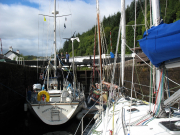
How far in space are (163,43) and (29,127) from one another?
817 centimetres

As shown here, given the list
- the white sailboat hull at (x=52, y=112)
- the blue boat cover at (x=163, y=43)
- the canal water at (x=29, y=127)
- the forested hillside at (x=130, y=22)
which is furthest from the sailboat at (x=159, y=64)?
the forested hillside at (x=130, y=22)

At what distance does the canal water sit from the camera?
8.27m

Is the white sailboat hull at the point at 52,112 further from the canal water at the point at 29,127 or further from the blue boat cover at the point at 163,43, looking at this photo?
the blue boat cover at the point at 163,43

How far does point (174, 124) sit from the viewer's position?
333 centimetres

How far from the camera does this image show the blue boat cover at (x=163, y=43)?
3.03 m

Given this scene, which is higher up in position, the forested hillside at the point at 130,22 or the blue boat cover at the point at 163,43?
the forested hillside at the point at 130,22

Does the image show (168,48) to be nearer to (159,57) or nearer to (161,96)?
(159,57)

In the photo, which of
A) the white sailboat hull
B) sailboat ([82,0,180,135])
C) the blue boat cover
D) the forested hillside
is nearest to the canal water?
the white sailboat hull

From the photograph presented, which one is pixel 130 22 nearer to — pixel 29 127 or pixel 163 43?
pixel 29 127

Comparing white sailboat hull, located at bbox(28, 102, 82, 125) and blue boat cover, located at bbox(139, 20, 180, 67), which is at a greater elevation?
blue boat cover, located at bbox(139, 20, 180, 67)

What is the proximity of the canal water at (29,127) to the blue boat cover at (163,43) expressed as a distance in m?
6.07

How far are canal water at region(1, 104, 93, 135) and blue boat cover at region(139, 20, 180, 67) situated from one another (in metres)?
6.07

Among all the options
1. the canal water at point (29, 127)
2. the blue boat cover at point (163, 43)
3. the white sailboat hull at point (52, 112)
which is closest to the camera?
the blue boat cover at point (163, 43)

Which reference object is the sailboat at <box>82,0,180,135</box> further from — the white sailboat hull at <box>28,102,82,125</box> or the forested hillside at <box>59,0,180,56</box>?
the forested hillside at <box>59,0,180,56</box>
